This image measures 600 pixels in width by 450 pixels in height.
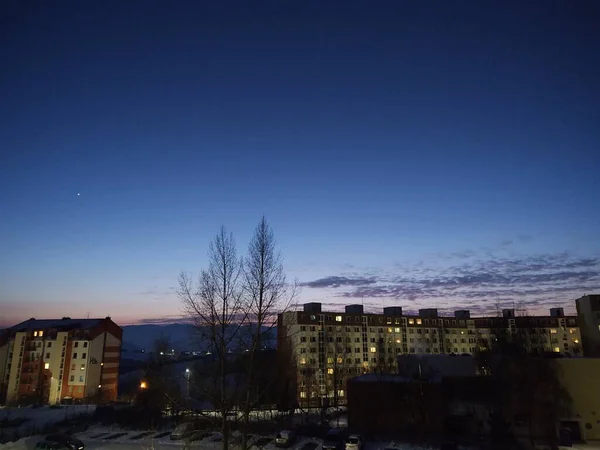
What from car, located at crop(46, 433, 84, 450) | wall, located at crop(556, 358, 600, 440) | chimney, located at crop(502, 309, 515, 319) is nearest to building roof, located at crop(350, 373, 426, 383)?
wall, located at crop(556, 358, 600, 440)

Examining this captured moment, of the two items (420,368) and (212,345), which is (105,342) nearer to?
(420,368)

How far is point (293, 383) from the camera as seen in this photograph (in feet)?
222

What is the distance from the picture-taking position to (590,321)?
86.4 metres

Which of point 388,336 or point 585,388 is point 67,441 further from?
point 388,336

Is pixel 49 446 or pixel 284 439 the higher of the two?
pixel 49 446

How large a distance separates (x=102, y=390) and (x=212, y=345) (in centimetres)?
6996

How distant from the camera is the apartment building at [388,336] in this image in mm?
86125

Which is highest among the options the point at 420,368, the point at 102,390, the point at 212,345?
the point at 212,345

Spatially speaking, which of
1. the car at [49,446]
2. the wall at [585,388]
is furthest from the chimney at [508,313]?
the car at [49,446]

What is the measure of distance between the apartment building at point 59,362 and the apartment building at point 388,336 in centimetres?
3445

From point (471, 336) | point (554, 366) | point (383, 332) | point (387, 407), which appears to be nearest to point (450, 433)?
point (387, 407)

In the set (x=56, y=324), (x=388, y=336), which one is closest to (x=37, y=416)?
(x=56, y=324)

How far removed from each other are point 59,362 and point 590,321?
101m

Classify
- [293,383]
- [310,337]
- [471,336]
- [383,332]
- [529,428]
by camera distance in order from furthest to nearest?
1. [471,336]
2. [383,332]
3. [310,337]
4. [293,383]
5. [529,428]
